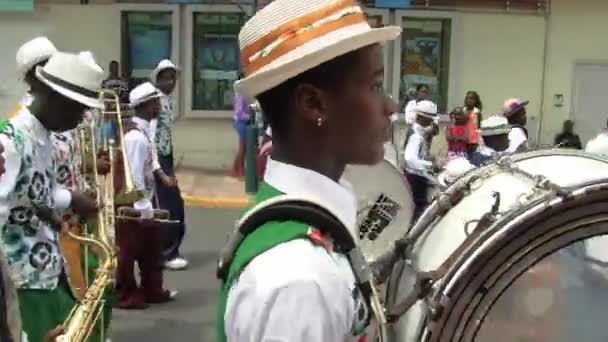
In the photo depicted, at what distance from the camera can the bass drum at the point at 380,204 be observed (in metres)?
4.02

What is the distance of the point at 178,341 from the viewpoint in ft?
19.2

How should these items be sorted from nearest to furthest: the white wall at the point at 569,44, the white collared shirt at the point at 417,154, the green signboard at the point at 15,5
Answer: the white collared shirt at the point at 417,154 → the green signboard at the point at 15,5 → the white wall at the point at 569,44

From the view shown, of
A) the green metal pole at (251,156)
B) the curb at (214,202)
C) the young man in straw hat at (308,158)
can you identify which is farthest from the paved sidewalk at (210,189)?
the young man in straw hat at (308,158)

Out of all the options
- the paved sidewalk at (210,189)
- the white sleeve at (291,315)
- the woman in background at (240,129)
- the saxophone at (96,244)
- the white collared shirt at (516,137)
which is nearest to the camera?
the white sleeve at (291,315)

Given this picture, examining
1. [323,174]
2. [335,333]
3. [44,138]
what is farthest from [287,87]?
[44,138]

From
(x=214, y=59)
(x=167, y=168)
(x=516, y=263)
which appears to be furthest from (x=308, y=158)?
(x=214, y=59)

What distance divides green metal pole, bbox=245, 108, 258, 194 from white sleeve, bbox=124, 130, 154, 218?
530 cm

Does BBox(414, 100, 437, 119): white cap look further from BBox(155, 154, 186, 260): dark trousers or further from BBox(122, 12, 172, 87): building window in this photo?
BBox(122, 12, 172, 87): building window

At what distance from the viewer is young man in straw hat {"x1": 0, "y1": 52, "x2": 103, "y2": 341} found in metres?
3.72

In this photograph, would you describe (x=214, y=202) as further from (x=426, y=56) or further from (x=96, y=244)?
(x=96, y=244)

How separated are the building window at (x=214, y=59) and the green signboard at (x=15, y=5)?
233 centimetres

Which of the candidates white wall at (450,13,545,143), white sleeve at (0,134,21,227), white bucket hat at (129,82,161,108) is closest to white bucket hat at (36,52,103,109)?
white sleeve at (0,134,21,227)

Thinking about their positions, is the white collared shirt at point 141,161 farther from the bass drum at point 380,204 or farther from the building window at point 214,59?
the building window at point 214,59

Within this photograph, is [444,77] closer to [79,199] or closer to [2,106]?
[2,106]
